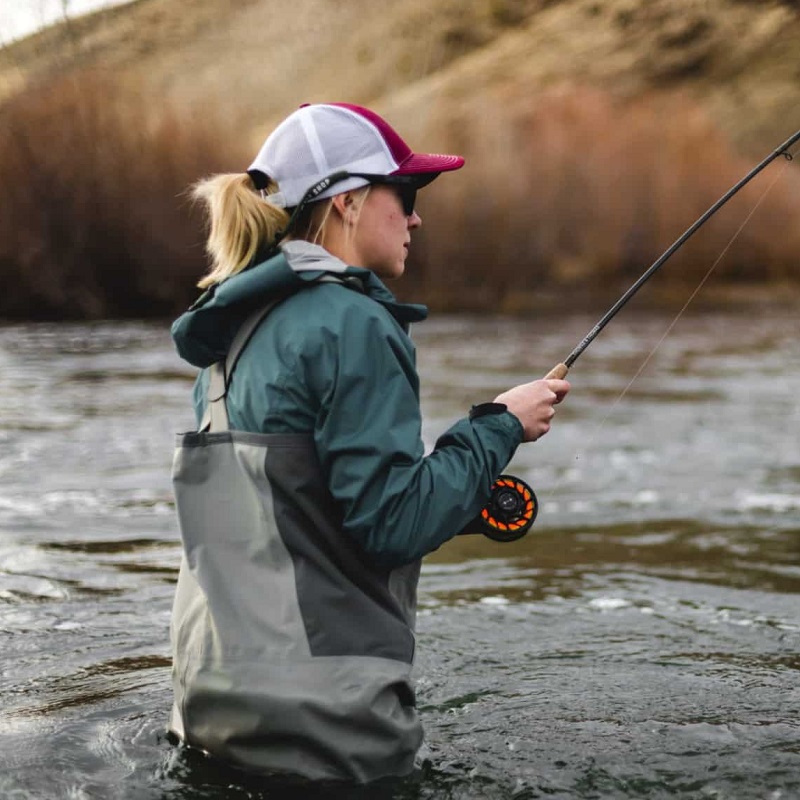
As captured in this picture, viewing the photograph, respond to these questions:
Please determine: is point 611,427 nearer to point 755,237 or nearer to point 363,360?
point 363,360

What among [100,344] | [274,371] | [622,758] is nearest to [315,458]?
[274,371]

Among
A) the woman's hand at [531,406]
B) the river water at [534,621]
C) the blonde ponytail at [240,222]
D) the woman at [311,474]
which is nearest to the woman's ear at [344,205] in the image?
the woman at [311,474]

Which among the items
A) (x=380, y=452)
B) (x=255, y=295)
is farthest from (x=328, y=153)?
(x=380, y=452)

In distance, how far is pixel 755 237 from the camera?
34000 mm

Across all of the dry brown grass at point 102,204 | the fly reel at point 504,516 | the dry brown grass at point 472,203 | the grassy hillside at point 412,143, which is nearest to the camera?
the fly reel at point 504,516

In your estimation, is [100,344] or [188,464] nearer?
[188,464]

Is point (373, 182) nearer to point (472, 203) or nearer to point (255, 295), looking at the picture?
point (255, 295)

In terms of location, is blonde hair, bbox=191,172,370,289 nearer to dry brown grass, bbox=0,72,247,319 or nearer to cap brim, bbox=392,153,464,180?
cap brim, bbox=392,153,464,180

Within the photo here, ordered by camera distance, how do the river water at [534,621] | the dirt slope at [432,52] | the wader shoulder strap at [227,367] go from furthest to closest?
1. the dirt slope at [432,52]
2. the river water at [534,621]
3. the wader shoulder strap at [227,367]

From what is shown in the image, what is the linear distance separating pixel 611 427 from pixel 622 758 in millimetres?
7438

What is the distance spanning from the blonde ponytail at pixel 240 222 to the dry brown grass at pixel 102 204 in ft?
61.1

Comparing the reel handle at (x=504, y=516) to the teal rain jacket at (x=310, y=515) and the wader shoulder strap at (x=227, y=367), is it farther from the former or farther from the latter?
the wader shoulder strap at (x=227, y=367)

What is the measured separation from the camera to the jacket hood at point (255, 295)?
2537 mm

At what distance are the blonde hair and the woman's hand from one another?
1.74 ft
